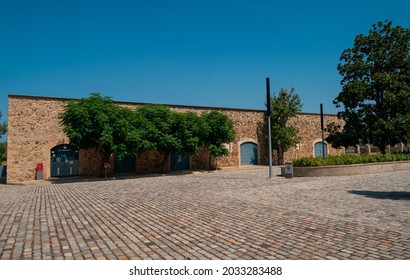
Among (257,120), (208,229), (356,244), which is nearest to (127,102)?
(257,120)

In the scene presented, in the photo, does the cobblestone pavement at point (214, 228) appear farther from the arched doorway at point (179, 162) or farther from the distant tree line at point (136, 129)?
the arched doorway at point (179, 162)

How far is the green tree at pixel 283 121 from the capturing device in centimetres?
2561

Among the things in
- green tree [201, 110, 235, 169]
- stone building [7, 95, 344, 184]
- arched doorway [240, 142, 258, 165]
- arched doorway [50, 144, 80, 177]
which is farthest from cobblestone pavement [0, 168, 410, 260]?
arched doorway [240, 142, 258, 165]

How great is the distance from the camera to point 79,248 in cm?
420

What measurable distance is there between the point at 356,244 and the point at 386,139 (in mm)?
17662

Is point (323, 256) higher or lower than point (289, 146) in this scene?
lower

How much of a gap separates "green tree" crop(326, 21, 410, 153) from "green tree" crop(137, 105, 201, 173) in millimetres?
10561

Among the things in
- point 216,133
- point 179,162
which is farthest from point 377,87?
point 179,162

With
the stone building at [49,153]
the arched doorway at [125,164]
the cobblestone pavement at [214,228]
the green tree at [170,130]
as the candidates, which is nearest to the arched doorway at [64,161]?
the stone building at [49,153]

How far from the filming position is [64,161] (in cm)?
1956

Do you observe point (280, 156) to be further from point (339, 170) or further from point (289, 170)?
point (289, 170)

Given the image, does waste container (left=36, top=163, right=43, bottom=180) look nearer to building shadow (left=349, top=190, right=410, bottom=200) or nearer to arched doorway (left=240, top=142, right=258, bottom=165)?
arched doorway (left=240, top=142, right=258, bottom=165)

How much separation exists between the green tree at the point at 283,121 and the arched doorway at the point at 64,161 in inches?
652

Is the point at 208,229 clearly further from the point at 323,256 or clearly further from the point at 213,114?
the point at 213,114
